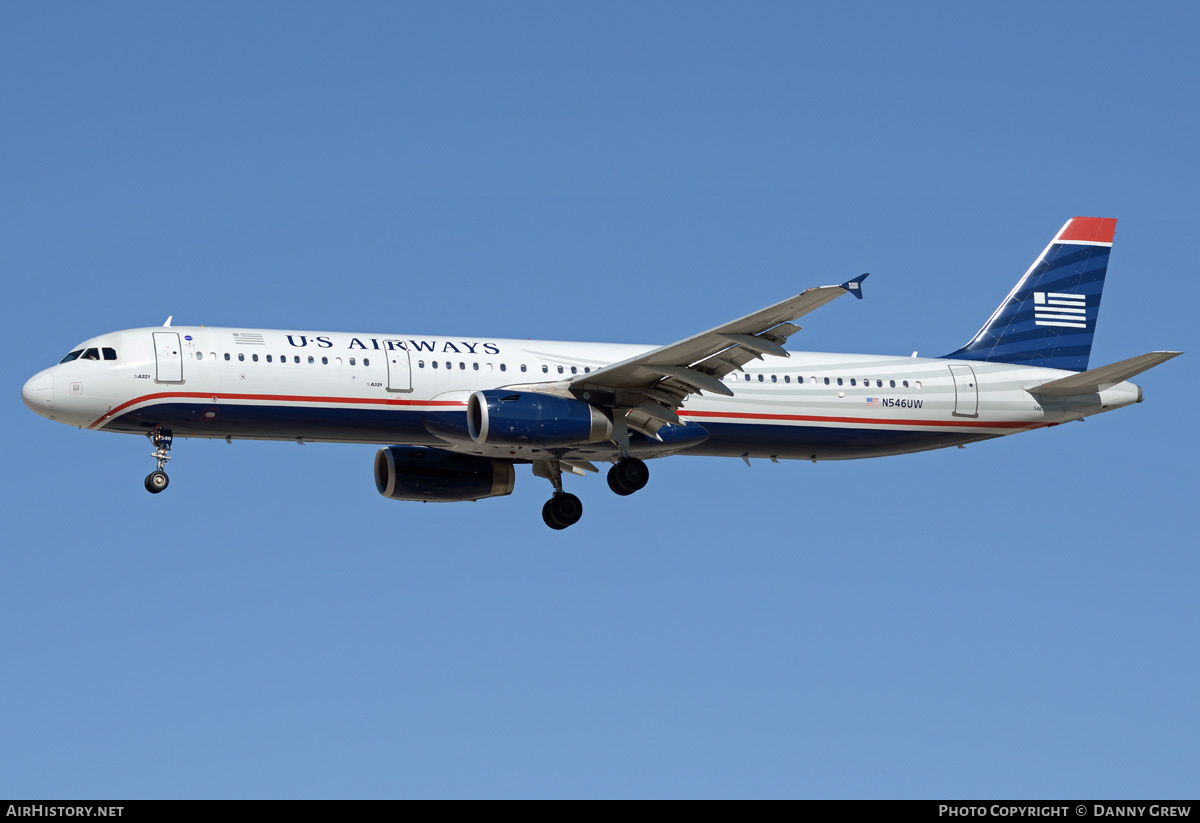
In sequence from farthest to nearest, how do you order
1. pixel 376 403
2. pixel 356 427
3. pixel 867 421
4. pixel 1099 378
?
pixel 867 421 → pixel 1099 378 → pixel 356 427 → pixel 376 403

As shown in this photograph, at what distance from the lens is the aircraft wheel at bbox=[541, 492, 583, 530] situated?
142ft

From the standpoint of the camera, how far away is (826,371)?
42.2m

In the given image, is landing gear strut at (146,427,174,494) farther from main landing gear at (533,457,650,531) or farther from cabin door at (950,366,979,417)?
cabin door at (950,366,979,417)

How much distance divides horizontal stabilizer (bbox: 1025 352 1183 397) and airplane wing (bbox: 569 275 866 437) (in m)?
9.58

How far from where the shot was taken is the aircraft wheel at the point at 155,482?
124 ft

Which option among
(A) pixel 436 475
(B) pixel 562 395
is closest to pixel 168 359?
(A) pixel 436 475

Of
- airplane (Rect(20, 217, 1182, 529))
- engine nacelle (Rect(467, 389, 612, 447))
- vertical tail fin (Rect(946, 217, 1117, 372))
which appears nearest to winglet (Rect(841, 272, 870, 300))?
airplane (Rect(20, 217, 1182, 529))

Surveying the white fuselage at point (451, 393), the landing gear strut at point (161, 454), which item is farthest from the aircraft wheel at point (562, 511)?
the landing gear strut at point (161, 454)

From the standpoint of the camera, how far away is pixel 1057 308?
46219mm

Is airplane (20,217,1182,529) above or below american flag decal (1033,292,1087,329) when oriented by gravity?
below

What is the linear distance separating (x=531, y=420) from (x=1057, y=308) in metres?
17.4

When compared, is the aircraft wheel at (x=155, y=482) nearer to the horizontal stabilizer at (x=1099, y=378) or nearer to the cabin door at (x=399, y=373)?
the cabin door at (x=399, y=373)

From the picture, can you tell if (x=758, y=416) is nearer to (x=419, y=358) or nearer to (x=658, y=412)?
(x=658, y=412)

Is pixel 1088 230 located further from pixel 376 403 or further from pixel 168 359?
pixel 168 359
